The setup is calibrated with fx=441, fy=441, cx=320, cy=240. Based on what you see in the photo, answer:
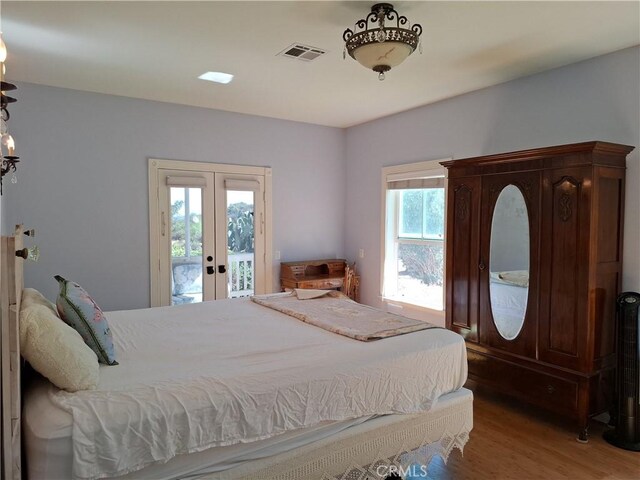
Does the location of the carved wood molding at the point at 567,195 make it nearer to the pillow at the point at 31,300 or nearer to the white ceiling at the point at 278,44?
the white ceiling at the point at 278,44

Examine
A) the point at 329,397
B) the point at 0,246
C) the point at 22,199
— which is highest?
the point at 22,199

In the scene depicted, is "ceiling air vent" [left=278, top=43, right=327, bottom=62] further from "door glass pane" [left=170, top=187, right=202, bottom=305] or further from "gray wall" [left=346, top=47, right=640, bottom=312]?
"door glass pane" [left=170, top=187, right=202, bottom=305]

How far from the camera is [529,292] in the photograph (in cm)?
324

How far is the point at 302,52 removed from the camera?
314 centimetres

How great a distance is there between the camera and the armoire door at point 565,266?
290 cm

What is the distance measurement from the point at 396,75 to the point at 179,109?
7.53 ft

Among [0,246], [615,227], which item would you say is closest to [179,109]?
[0,246]

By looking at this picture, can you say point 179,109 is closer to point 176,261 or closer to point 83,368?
point 176,261

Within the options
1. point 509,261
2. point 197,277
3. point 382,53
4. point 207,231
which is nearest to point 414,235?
point 509,261

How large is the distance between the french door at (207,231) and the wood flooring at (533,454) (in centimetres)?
289

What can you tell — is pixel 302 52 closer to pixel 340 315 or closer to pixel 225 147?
pixel 340 315

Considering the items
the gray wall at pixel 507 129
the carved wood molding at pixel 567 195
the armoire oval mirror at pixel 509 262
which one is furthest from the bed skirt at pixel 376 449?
the gray wall at pixel 507 129

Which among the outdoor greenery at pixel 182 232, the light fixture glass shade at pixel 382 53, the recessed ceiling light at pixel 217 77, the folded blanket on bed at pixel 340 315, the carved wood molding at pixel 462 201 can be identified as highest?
the recessed ceiling light at pixel 217 77

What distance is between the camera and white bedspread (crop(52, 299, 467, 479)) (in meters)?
1.65
